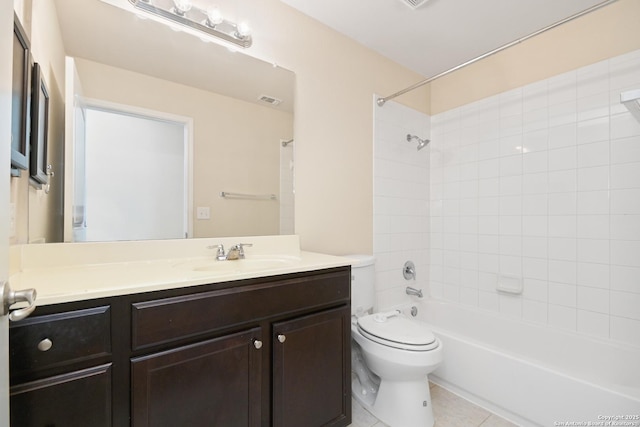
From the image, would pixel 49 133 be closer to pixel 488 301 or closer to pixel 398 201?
pixel 398 201

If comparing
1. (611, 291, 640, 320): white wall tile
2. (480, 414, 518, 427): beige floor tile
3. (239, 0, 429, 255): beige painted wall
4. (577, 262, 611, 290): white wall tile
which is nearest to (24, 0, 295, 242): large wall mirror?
(239, 0, 429, 255): beige painted wall

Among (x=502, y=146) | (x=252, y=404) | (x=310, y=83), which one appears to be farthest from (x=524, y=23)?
(x=252, y=404)

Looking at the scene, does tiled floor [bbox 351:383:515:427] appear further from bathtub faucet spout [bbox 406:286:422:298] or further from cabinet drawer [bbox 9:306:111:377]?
cabinet drawer [bbox 9:306:111:377]

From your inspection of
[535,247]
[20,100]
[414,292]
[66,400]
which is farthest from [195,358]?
[535,247]

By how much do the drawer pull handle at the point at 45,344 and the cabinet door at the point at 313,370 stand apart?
2.16ft

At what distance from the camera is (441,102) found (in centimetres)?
262

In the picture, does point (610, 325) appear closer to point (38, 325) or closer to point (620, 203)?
point (620, 203)

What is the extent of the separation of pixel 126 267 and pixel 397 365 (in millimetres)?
1294

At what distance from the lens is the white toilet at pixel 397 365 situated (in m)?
1.44

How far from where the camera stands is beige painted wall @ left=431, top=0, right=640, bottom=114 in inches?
67.4

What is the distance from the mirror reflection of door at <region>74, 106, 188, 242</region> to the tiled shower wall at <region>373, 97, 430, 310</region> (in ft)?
4.42

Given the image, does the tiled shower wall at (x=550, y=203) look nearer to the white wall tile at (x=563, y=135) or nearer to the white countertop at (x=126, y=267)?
the white wall tile at (x=563, y=135)

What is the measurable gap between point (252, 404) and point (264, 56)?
1.70 metres

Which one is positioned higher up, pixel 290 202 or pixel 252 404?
pixel 290 202
